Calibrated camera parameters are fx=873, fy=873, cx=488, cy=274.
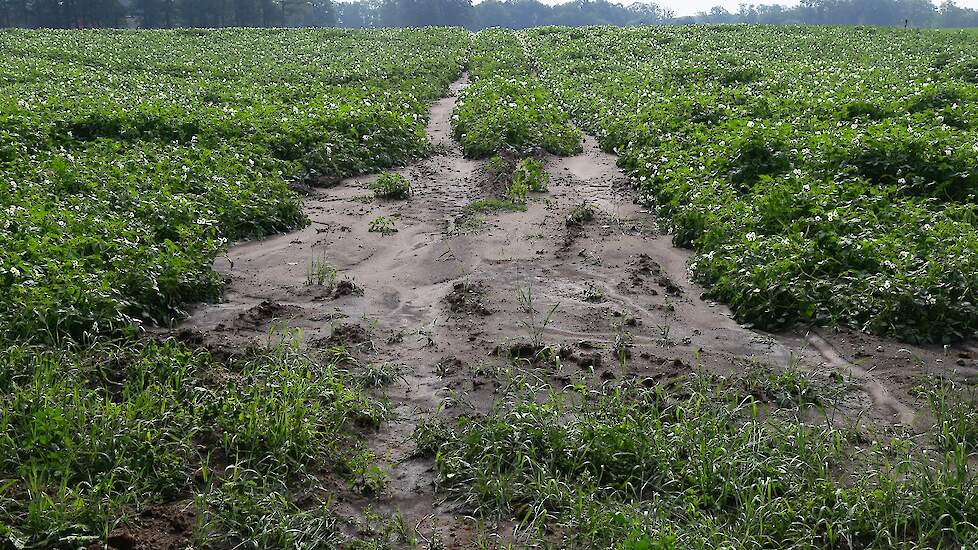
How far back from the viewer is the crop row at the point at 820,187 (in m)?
6.61

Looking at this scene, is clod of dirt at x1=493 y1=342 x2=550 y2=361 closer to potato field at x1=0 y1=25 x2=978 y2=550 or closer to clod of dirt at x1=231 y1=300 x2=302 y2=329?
potato field at x1=0 y1=25 x2=978 y2=550

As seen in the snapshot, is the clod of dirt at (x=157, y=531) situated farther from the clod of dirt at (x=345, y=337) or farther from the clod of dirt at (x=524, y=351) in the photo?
the clod of dirt at (x=524, y=351)

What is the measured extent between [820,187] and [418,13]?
112 metres

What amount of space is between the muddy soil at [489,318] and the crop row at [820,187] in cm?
31

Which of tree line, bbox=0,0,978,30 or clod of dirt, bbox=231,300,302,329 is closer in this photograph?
clod of dirt, bbox=231,300,302,329

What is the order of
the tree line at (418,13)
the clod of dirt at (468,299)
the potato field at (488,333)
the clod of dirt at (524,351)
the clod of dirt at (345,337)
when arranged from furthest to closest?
the tree line at (418,13)
the clod of dirt at (468,299)
the clod of dirt at (345,337)
the clod of dirt at (524,351)
the potato field at (488,333)

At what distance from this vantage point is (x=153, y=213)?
27.5ft

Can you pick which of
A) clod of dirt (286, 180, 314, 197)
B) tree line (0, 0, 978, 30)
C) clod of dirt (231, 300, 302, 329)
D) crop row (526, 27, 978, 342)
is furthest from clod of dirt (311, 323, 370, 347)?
tree line (0, 0, 978, 30)

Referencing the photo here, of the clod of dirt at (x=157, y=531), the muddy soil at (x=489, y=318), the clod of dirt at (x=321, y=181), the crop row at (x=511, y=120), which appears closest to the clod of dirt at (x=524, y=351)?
the muddy soil at (x=489, y=318)

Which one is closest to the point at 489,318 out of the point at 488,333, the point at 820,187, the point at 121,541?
the point at 488,333

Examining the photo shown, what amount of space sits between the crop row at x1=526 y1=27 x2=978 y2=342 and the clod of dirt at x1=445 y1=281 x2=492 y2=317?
198 cm

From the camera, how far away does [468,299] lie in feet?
23.9

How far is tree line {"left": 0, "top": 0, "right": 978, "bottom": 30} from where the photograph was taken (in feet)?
232

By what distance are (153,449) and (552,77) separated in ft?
70.6
